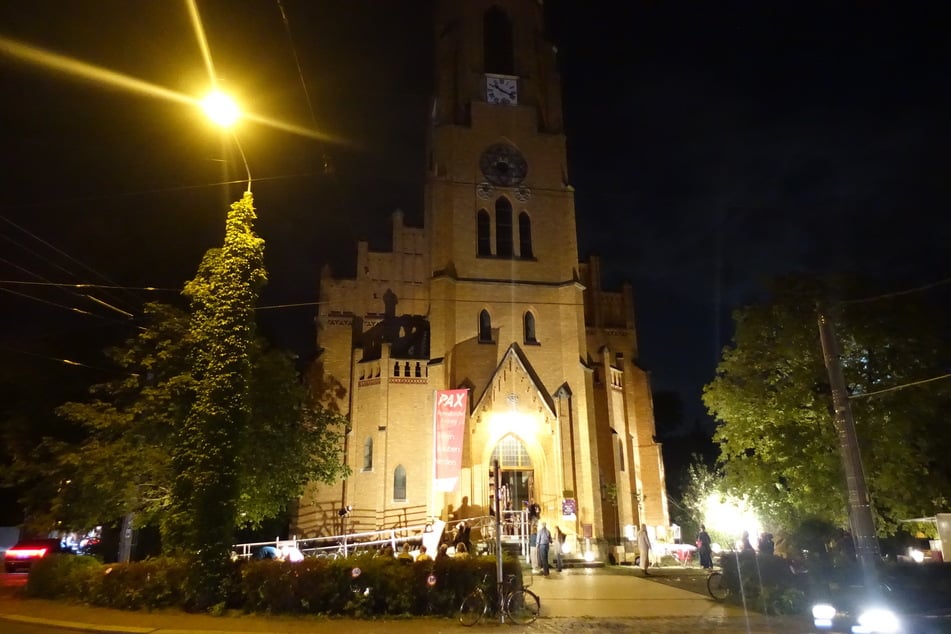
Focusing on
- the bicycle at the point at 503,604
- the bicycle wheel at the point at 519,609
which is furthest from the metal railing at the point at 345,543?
the bicycle wheel at the point at 519,609

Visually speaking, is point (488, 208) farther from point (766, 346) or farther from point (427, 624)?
point (427, 624)

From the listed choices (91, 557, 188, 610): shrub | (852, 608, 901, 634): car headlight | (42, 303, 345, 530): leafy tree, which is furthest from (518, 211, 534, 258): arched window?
(852, 608, 901, 634): car headlight

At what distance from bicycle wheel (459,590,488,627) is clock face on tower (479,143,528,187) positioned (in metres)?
22.9

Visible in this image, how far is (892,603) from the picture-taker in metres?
11.1

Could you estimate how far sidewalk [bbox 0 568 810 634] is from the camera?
11.3 meters

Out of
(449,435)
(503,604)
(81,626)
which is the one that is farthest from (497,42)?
(81,626)

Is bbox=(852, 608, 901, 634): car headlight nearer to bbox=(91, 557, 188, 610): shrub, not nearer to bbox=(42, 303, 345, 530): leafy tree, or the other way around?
bbox=(42, 303, 345, 530): leafy tree

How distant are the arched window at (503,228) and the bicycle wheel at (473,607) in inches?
796

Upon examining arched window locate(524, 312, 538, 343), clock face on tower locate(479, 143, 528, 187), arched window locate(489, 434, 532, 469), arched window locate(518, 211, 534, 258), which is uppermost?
clock face on tower locate(479, 143, 528, 187)

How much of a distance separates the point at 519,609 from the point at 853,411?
11952 mm

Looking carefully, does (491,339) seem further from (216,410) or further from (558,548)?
(216,410)

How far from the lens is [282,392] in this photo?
61.8 ft

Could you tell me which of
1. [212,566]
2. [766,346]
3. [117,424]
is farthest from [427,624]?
[766,346]

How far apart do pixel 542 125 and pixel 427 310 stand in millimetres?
11900
